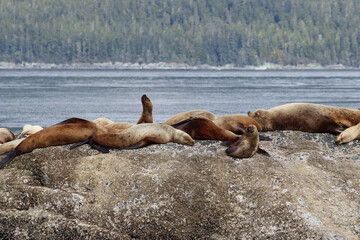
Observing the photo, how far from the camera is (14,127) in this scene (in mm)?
32594

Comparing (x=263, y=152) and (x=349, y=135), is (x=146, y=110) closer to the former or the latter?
(x=263, y=152)

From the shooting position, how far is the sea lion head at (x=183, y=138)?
27.0ft

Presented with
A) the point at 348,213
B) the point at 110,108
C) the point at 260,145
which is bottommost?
the point at 110,108

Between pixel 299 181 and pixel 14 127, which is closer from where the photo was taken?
pixel 299 181

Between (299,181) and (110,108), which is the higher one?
(299,181)

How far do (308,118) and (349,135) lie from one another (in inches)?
37.5

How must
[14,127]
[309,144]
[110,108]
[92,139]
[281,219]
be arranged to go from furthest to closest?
[110,108], [14,127], [309,144], [92,139], [281,219]

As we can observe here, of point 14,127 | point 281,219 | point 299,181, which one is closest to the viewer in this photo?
point 281,219

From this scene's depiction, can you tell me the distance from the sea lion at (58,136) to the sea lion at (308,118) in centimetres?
331

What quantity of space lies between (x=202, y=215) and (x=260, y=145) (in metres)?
2.15

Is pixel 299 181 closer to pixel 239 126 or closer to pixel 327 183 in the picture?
pixel 327 183

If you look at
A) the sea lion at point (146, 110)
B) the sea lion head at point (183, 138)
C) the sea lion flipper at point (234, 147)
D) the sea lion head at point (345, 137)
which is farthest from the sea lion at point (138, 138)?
the sea lion head at point (345, 137)

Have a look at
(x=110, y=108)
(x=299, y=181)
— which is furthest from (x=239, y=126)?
(x=110, y=108)

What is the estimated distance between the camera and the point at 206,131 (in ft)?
28.4
